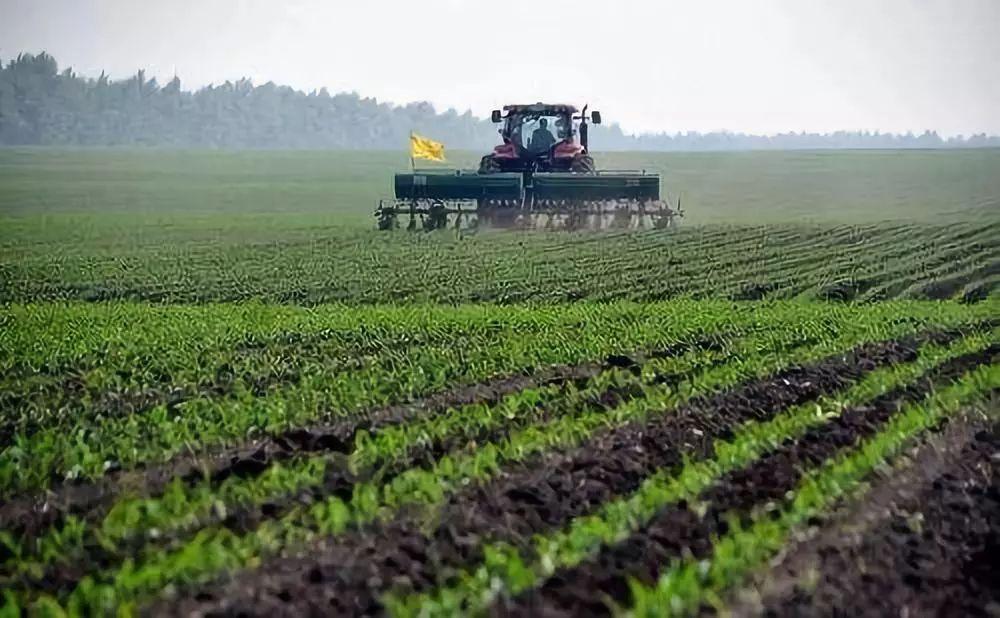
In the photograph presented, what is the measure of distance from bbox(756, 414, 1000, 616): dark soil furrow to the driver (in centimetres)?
773

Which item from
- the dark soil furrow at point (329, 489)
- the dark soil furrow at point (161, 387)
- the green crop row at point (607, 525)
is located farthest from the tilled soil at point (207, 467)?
the green crop row at point (607, 525)

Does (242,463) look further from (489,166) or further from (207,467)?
(489,166)

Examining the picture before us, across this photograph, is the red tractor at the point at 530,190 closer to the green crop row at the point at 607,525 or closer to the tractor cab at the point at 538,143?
the tractor cab at the point at 538,143

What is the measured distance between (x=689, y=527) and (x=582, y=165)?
29.3ft

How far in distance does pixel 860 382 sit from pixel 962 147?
3.46 m

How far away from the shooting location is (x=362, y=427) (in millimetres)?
5410

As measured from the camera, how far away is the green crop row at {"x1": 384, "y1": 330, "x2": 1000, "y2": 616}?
331cm

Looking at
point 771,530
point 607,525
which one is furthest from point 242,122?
point 771,530

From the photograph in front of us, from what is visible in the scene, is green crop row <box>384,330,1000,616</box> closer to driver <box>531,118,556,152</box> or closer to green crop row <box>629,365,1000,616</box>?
green crop row <box>629,365,1000,616</box>

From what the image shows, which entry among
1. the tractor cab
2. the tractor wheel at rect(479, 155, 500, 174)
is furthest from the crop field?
the tractor wheel at rect(479, 155, 500, 174)

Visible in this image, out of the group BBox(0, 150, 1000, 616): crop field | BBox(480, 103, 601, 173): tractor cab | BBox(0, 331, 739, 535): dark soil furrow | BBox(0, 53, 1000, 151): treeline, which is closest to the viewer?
BBox(0, 150, 1000, 616): crop field

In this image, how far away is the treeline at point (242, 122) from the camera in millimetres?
8203

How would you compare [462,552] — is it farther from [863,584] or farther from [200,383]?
[200,383]

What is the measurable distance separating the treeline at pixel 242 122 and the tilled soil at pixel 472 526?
13.9 feet
